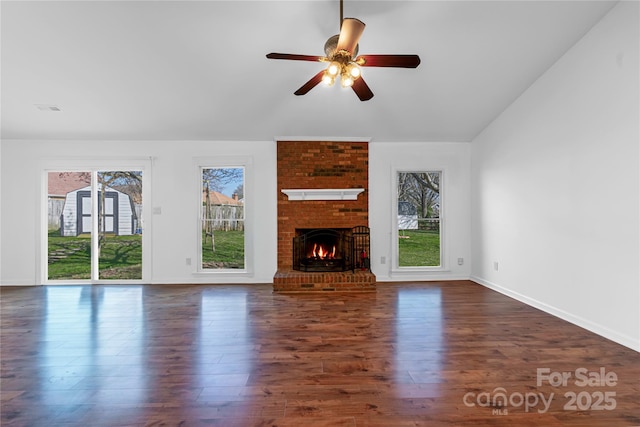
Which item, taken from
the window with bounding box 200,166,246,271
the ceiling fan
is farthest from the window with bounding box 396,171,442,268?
the ceiling fan

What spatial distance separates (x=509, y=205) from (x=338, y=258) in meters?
2.70

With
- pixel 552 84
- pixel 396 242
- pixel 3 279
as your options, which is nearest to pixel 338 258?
pixel 396 242

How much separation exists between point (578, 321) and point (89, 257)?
6974 millimetres

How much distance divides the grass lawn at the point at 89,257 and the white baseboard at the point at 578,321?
5832mm

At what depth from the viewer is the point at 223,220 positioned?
5.20 m

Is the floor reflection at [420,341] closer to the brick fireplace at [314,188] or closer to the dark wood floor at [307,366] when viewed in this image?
the dark wood floor at [307,366]

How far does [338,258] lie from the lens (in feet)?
16.8

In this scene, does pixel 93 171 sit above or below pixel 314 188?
above

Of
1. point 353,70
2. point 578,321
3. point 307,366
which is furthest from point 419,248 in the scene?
point 353,70

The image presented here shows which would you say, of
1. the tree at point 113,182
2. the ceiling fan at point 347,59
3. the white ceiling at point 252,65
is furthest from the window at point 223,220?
the ceiling fan at point 347,59

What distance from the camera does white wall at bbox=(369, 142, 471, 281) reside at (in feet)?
17.0

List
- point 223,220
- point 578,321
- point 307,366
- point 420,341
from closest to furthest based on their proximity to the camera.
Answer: point 307,366 < point 420,341 < point 578,321 < point 223,220

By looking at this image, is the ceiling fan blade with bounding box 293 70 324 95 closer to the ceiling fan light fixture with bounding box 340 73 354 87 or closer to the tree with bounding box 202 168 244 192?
the ceiling fan light fixture with bounding box 340 73 354 87

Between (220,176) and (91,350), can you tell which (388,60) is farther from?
(220,176)
